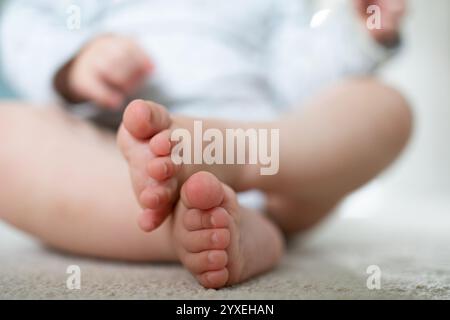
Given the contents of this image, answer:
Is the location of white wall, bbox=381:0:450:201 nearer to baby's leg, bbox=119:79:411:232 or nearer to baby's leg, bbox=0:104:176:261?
baby's leg, bbox=119:79:411:232

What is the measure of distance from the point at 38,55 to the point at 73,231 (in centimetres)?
17

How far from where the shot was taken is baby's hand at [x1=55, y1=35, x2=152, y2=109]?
0.44m

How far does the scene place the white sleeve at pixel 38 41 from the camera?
448 millimetres

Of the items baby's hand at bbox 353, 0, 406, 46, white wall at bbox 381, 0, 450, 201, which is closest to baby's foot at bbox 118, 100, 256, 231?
baby's hand at bbox 353, 0, 406, 46

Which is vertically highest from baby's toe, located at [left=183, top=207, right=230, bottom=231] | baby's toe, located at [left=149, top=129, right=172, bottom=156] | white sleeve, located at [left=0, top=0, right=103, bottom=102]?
white sleeve, located at [left=0, top=0, right=103, bottom=102]

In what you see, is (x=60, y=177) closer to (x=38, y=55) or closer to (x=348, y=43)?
(x=38, y=55)

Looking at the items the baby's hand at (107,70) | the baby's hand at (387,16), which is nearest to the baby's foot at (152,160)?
the baby's hand at (107,70)

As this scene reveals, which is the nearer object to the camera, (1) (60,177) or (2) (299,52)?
(1) (60,177)

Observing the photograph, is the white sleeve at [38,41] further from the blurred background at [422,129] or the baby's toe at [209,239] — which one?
the baby's toe at [209,239]

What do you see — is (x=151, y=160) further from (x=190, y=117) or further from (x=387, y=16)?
(x=387, y=16)

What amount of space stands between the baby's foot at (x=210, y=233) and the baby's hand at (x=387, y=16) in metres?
0.22

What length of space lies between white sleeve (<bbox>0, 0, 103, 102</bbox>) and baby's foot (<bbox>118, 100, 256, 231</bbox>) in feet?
0.49

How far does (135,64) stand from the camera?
1.50 ft

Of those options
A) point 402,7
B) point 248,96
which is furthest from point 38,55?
point 402,7
